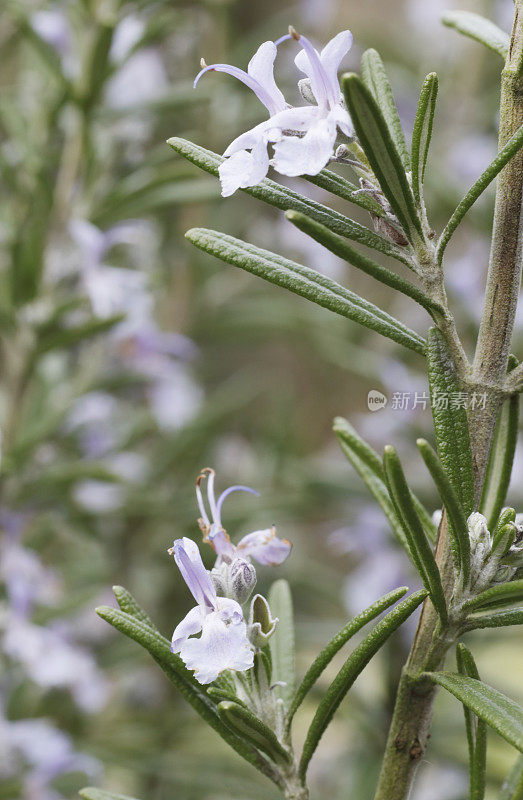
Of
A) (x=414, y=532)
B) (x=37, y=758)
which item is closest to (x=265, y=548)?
(x=414, y=532)

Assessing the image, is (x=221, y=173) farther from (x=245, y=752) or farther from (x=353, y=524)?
(x=353, y=524)

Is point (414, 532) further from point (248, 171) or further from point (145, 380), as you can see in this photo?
point (145, 380)

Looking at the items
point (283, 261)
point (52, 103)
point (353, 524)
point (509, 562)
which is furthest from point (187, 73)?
point (509, 562)

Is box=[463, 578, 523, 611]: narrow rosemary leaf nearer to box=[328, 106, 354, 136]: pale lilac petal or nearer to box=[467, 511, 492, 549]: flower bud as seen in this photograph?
box=[467, 511, 492, 549]: flower bud

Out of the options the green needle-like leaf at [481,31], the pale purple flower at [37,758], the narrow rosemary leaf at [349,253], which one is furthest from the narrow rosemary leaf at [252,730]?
the pale purple flower at [37,758]

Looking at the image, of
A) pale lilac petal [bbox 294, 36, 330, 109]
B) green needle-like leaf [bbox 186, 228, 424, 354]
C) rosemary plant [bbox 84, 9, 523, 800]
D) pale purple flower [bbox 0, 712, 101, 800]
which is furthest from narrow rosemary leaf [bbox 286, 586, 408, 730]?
pale purple flower [bbox 0, 712, 101, 800]

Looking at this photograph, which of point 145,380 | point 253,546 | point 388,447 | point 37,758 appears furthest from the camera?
point 145,380

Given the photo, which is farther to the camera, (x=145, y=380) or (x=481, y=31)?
(x=145, y=380)
